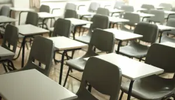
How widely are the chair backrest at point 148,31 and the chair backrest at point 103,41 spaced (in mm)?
1003

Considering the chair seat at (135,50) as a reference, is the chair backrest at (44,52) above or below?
above

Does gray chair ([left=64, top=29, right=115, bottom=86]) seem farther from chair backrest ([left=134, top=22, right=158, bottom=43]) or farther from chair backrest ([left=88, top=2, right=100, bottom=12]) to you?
chair backrest ([left=88, top=2, right=100, bottom=12])

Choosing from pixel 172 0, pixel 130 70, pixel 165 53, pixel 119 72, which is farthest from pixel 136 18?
pixel 172 0

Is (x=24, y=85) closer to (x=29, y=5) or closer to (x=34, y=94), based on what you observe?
(x=34, y=94)

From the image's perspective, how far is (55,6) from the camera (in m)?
6.33

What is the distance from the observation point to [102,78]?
1.83m

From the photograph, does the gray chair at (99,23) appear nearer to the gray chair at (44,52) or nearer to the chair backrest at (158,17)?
the gray chair at (44,52)

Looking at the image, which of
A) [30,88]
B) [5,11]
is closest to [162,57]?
[30,88]

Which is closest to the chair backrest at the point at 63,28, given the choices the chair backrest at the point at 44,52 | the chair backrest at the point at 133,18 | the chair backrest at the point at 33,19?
the chair backrest at the point at 33,19

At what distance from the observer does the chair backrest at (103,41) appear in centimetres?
282

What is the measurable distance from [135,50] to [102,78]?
1.82 m

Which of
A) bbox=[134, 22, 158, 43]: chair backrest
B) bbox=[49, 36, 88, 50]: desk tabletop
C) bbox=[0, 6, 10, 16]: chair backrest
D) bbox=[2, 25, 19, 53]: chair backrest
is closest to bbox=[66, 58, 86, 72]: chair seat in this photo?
bbox=[49, 36, 88, 50]: desk tabletop

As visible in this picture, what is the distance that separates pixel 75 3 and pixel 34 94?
18.4ft

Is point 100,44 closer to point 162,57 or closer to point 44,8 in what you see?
point 162,57
